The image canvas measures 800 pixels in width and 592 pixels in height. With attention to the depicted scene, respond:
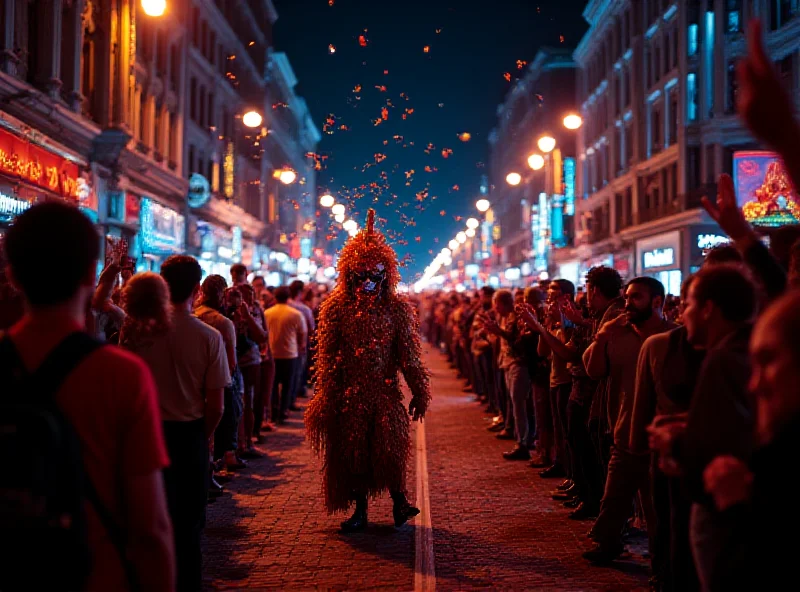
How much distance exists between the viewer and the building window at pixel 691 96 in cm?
4050

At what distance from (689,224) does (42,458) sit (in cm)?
3993

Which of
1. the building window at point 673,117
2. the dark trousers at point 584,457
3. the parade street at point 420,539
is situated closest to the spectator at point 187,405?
the parade street at point 420,539

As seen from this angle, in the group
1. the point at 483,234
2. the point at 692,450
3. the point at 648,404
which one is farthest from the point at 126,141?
the point at 483,234

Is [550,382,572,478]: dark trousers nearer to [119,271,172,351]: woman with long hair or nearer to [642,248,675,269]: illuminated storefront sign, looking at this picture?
[119,271,172,351]: woman with long hair

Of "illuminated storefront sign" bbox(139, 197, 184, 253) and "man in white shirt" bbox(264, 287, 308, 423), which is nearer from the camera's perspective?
"man in white shirt" bbox(264, 287, 308, 423)

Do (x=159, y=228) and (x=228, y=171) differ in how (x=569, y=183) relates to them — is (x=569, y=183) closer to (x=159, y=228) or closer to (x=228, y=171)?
(x=228, y=171)

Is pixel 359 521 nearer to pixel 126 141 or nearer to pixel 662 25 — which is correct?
pixel 126 141

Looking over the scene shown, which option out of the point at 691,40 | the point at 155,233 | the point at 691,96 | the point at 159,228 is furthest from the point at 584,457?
the point at 691,40

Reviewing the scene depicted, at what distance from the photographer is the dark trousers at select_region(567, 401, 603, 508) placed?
360 inches

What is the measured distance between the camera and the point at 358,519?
8508 mm

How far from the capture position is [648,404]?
18.6 feet

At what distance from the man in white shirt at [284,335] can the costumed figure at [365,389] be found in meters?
6.88

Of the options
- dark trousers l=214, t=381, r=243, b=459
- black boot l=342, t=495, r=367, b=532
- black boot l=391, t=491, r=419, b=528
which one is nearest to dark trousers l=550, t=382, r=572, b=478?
black boot l=391, t=491, r=419, b=528

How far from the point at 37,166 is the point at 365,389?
1363 centimetres
